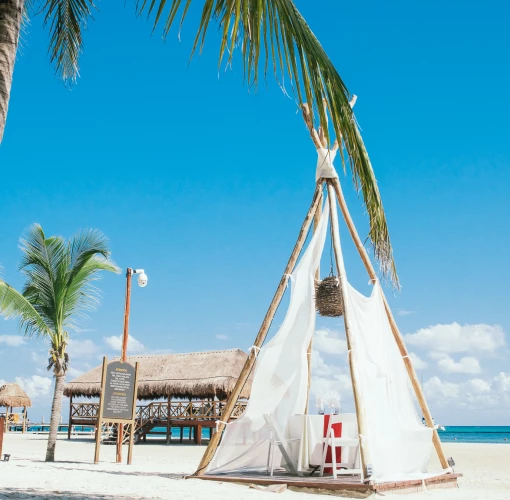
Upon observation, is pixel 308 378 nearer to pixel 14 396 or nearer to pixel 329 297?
pixel 329 297

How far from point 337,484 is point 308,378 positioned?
2417mm

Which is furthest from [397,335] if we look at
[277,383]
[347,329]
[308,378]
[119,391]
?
[119,391]

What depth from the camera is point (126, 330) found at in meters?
13.5

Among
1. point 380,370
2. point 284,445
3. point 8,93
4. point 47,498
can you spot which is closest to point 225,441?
point 284,445

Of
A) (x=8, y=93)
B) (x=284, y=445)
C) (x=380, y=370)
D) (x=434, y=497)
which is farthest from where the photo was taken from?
(x=284, y=445)

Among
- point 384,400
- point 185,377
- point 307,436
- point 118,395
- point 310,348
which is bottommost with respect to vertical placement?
point 307,436

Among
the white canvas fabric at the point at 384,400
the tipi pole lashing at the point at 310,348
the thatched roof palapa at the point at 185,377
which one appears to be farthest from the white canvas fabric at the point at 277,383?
the thatched roof palapa at the point at 185,377

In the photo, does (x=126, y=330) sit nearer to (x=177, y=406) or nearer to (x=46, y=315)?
(x=46, y=315)

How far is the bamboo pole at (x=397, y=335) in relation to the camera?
919cm

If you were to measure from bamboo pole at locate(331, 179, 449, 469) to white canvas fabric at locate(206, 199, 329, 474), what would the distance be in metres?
0.92

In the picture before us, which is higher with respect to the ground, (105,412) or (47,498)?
(105,412)

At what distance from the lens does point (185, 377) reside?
25.4 meters

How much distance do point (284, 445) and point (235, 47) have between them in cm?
707

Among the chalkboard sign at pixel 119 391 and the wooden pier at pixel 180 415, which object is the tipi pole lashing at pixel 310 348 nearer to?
the chalkboard sign at pixel 119 391
